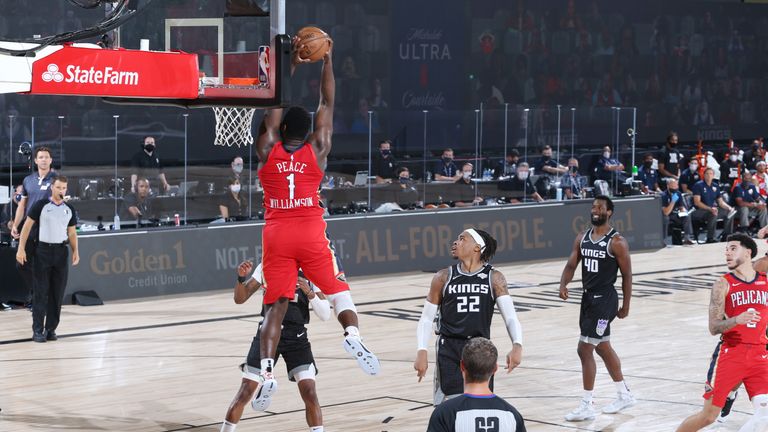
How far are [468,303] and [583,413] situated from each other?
9.58 feet

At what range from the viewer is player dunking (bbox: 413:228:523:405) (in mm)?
9422

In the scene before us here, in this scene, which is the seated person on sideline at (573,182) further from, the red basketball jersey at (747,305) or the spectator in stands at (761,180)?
the red basketball jersey at (747,305)

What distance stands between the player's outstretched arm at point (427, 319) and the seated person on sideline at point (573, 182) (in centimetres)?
1553

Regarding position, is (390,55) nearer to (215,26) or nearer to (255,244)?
(255,244)

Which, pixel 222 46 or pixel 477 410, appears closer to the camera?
pixel 477 410

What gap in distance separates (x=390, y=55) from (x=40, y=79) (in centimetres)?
2183

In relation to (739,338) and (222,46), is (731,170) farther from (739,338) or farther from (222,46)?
(739,338)

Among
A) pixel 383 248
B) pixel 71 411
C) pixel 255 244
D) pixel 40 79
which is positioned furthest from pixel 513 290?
pixel 40 79

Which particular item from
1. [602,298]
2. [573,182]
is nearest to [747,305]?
[602,298]

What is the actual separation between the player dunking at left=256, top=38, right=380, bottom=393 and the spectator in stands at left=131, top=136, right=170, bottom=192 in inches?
393

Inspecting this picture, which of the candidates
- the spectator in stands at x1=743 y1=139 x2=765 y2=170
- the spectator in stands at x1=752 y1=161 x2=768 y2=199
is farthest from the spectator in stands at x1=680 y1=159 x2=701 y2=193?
the spectator in stands at x1=743 y1=139 x2=765 y2=170

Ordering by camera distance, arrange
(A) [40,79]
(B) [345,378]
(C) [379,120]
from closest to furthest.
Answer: (A) [40,79], (B) [345,378], (C) [379,120]

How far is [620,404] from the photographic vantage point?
39.9 ft

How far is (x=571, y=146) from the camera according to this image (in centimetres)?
2453
